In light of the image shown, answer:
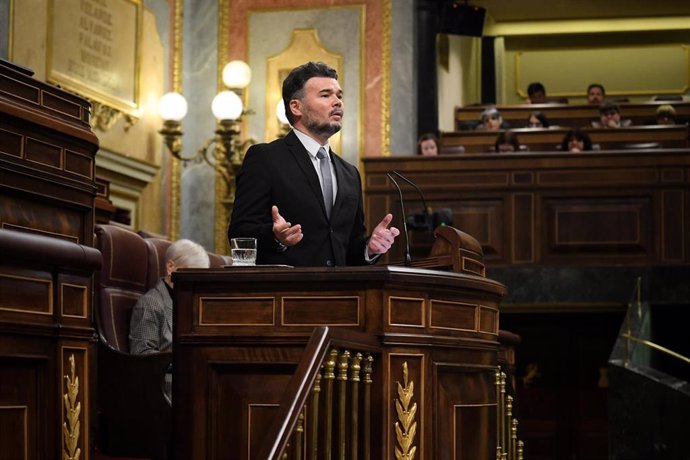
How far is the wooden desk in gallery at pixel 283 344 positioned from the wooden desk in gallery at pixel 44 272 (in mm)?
292

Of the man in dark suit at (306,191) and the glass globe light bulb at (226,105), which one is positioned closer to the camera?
the man in dark suit at (306,191)

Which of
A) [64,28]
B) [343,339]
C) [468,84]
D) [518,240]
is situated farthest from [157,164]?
[343,339]

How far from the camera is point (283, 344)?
361cm

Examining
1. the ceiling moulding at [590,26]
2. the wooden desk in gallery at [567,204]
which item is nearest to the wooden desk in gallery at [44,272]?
the wooden desk in gallery at [567,204]

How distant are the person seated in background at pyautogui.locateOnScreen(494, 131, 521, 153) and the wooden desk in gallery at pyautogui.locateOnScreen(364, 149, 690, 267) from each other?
84 centimetres

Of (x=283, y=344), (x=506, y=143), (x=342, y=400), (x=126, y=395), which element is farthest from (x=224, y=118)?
(x=342, y=400)

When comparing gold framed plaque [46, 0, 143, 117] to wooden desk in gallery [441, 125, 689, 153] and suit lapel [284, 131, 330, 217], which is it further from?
suit lapel [284, 131, 330, 217]

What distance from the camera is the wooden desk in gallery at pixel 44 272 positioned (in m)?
3.25

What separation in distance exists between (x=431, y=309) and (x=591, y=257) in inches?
235

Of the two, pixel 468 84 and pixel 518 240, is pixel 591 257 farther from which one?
pixel 468 84

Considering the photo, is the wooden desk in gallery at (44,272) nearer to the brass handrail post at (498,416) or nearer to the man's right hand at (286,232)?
the man's right hand at (286,232)

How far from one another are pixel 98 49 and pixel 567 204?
3.75 meters

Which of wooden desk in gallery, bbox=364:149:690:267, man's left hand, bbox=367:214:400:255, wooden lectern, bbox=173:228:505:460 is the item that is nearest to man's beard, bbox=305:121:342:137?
man's left hand, bbox=367:214:400:255

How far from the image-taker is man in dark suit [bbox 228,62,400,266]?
403 centimetres
